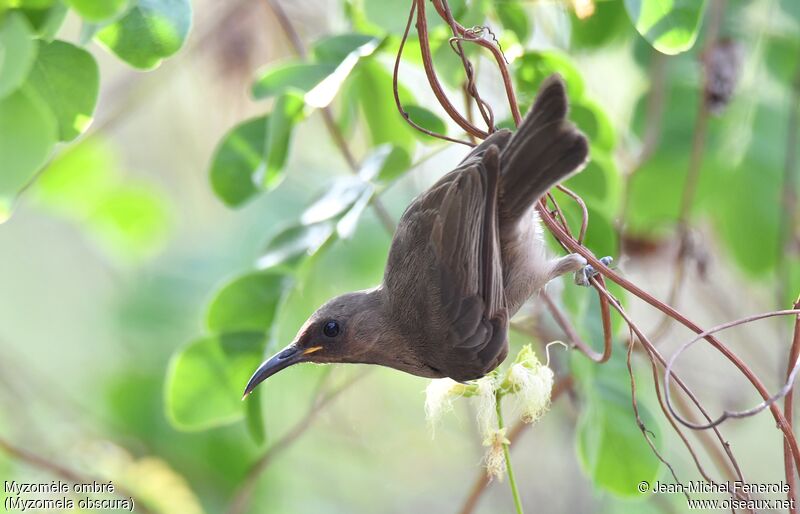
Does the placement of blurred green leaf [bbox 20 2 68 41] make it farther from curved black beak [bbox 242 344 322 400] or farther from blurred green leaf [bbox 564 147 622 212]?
blurred green leaf [bbox 564 147 622 212]

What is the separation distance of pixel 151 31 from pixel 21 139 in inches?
15.2

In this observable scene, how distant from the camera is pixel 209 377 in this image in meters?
2.55

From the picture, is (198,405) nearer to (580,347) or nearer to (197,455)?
(580,347)

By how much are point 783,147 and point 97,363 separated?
3.64m

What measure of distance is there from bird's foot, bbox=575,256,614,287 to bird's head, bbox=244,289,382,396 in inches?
20.5

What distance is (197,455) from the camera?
4266 mm

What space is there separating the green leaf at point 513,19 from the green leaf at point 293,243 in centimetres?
74

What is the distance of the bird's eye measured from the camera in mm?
2369

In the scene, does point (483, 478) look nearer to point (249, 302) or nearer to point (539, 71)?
point (249, 302)

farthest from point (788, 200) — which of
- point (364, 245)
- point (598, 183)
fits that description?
point (364, 245)

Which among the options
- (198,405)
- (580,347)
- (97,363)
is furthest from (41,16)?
(97,363)

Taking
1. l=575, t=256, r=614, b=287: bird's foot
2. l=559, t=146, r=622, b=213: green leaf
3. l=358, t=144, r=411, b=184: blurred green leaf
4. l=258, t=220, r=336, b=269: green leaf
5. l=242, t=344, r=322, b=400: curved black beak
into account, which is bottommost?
l=242, t=344, r=322, b=400: curved black beak

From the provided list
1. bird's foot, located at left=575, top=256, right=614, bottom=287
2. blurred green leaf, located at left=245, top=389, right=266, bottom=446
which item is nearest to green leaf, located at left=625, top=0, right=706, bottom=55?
bird's foot, located at left=575, top=256, right=614, bottom=287

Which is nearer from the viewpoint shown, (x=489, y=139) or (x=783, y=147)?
(x=489, y=139)
